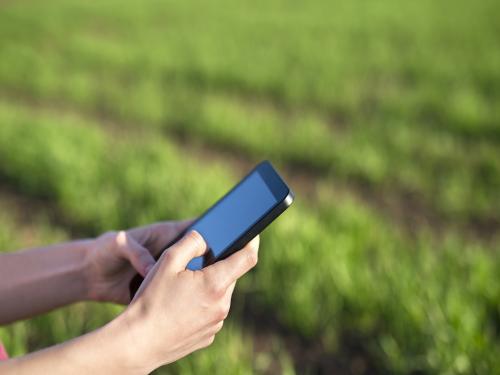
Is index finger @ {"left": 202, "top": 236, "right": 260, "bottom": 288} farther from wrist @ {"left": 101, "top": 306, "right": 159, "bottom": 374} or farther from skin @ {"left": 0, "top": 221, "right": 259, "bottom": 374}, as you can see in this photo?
wrist @ {"left": 101, "top": 306, "right": 159, "bottom": 374}

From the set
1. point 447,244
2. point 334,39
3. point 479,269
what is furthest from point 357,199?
point 334,39

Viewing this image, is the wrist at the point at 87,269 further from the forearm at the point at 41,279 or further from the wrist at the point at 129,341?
the wrist at the point at 129,341

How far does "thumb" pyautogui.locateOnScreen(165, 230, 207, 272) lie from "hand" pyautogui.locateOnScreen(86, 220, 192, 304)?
24 centimetres

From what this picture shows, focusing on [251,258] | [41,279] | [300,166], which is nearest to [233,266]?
[251,258]

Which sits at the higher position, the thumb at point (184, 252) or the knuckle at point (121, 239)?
the thumb at point (184, 252)

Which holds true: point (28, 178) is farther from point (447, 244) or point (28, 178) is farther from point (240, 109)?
point (447, 244)

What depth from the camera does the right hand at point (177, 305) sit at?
0.84m

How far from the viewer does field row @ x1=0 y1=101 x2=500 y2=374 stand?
1759 mm

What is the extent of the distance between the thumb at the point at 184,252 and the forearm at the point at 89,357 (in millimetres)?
127

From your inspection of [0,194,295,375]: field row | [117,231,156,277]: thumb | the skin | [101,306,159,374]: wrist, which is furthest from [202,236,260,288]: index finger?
[0,194,295,375]: field row

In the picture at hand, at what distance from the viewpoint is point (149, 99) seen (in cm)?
473

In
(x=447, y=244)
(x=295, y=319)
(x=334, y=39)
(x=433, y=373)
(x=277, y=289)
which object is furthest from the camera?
(x=334, y=39)

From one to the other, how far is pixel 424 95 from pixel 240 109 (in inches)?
64.6

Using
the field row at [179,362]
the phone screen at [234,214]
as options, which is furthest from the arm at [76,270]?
the field row at [179,362]
